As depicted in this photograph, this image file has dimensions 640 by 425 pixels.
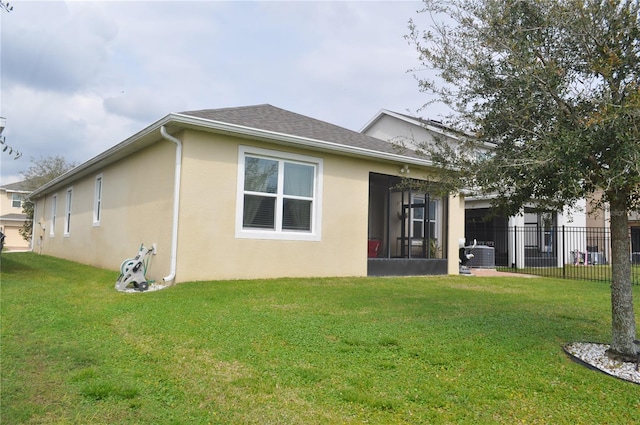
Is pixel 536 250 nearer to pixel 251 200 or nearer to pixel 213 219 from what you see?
pixel 251 200

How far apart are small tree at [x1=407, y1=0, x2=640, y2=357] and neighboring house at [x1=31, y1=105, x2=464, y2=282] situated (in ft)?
8.41

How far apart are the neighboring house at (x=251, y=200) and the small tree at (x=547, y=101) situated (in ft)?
8.41

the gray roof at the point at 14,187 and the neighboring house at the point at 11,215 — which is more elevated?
the gray roof at the point at 14,187

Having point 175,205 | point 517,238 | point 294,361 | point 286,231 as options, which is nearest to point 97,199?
point 175,205

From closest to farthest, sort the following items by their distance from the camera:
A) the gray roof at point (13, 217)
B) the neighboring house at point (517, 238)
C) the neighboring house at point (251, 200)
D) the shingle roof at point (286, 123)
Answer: the neighboring house at point (251, 200), the shingle roof at point (286, 123), the neighboring house at point (517, 238), the gray roof at point (13, 217)

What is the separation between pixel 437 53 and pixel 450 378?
3.57 m

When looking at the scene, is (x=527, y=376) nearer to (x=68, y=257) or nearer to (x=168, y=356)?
(x=168, y=356)

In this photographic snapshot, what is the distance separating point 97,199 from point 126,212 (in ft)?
11.0

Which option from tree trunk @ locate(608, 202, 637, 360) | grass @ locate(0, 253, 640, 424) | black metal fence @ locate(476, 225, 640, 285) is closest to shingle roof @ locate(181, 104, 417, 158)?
grass @ locate(0, 253, 640, 424)

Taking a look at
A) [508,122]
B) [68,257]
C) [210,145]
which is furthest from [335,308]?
[68,257]

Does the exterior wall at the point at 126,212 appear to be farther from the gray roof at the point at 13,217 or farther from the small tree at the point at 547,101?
the gray roof at the point at 13,217

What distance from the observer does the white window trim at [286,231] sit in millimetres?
9383

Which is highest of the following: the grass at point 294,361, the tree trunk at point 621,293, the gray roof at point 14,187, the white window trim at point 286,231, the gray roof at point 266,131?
the gray roof at point 14,187

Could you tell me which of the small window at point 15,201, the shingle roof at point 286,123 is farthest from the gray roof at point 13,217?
the shingle roof at point 286,123
